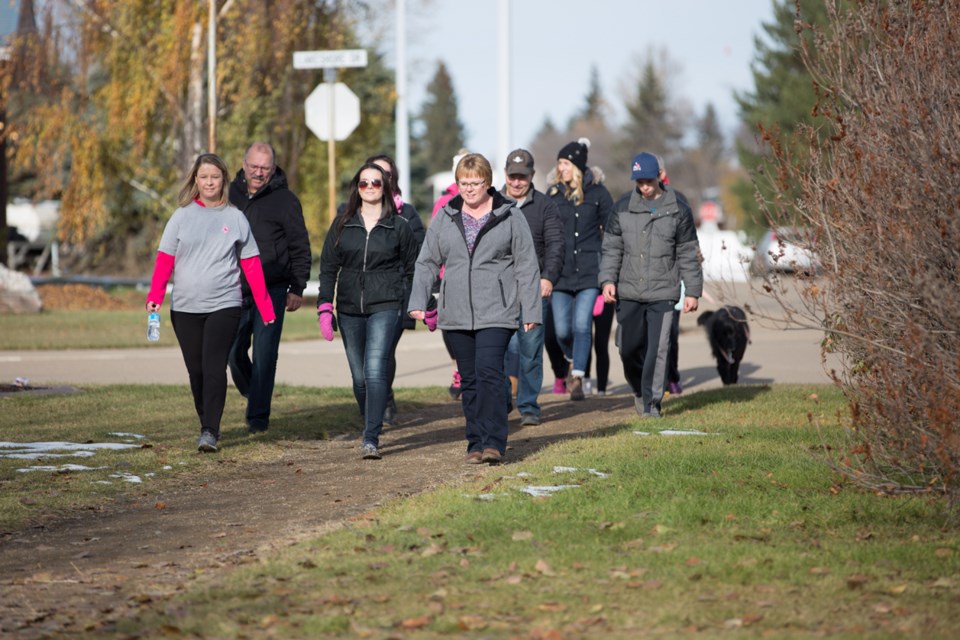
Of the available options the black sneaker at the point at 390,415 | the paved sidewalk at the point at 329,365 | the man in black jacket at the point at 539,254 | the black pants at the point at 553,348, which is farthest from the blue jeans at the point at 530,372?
the paved sidewalk at the point at 329,365

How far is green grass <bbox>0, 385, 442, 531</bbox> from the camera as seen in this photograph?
26.5 feet

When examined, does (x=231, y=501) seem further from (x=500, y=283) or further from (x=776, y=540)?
(x=776, y=540)

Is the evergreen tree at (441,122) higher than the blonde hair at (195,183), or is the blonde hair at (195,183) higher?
the evergreen tree at (441,122)

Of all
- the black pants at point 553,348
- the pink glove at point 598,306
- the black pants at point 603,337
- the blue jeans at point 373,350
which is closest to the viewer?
the blue jeans at point 373,350

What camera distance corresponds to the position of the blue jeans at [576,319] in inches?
492

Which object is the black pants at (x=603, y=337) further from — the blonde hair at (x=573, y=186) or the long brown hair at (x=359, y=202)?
the long brown hair at (x=359, y=202)

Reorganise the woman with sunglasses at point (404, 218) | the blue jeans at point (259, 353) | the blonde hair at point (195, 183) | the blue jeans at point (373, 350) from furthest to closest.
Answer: the blue jeans at point (259, 353), the woman with sunglasses at point (404, 218), the blonde hair at point (195, 183), the blue jeans at point (373, 350)

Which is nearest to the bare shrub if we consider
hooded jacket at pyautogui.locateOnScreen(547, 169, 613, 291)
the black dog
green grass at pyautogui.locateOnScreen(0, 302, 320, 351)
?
hooded jacket at pyautogui.locateOnScreen(547, 169, 613, 291)

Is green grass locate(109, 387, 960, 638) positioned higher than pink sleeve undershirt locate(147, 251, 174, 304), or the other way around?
pink sleeve undershirt locate(147, 251, 174, 304)

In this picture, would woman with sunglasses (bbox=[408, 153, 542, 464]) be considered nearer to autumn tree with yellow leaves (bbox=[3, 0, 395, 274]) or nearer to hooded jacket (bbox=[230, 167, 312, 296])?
hooded jacket (bbox=[230, 167, 312, 296])

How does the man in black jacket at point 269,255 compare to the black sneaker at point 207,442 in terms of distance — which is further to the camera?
the man in black jacket at point 269,255

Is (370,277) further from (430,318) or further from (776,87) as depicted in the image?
(776,87)

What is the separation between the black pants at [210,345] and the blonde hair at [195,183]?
29.0 inches

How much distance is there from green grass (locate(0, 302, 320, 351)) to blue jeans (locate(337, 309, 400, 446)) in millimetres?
10252
